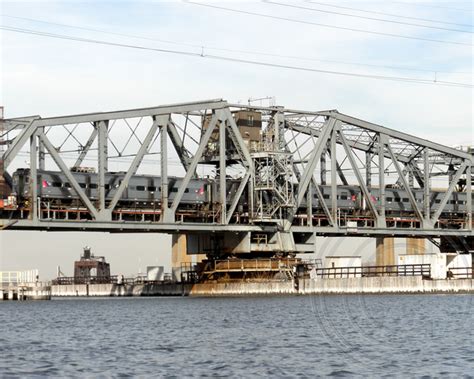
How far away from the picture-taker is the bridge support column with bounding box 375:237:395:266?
18112 centimetres

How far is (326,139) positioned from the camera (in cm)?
11931

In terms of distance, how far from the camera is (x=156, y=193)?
4222 inches

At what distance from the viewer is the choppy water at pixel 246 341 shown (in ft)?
147

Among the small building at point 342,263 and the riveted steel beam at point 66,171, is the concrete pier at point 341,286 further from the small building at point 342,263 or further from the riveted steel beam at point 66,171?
the riveted steel beam at point 66,171

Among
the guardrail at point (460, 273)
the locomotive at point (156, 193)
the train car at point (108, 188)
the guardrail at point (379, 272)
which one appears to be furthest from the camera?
the guardrail at point (379, 272)

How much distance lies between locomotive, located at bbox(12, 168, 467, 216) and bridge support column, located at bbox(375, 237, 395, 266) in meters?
45.8

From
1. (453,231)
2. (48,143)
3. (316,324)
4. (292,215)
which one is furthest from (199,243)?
(316,324)

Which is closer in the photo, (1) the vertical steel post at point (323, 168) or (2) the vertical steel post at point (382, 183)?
(2) the vertical steel post at point (382, 183)

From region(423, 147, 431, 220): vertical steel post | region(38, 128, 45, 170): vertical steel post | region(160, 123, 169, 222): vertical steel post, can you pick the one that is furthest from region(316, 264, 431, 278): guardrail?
region(38, 128, 45, 170): vertical steel post

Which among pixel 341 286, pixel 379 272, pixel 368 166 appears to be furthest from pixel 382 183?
pixel 341 286

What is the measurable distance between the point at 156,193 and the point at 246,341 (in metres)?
52.8

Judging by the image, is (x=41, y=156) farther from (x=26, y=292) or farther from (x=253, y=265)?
(x=26, y=292)

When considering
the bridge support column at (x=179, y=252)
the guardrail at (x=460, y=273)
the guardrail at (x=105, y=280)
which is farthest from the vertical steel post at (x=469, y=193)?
the bridge support column at (x=179, y=252)

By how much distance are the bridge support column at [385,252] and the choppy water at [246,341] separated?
9146cm
